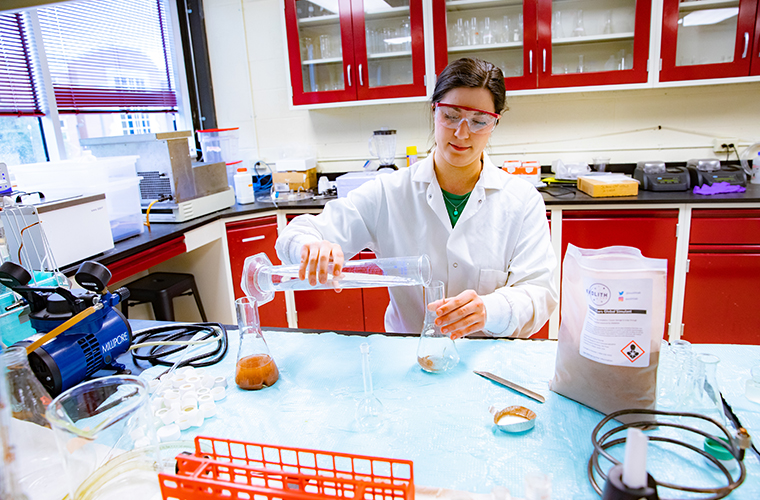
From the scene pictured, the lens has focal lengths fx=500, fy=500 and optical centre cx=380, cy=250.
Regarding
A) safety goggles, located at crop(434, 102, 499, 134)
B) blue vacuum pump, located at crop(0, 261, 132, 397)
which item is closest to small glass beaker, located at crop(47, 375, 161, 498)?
blue vacuum pump, located at crop(0, 261, 132, 397)

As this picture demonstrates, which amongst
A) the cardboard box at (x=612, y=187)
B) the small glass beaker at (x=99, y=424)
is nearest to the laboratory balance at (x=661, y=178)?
the cardboard box at (x=612, y=187)

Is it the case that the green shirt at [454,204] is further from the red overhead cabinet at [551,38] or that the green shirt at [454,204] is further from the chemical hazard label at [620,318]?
the red overhead cabinet at [551,38]

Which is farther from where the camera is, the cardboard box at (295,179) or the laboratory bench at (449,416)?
the cardboard box at (295,179)

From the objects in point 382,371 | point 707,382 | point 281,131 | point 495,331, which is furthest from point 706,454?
point 281,131

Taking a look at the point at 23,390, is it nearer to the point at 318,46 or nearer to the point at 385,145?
the point at 385,145

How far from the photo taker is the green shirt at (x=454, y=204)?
1.66 meters

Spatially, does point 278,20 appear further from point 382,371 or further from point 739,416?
point 739,416

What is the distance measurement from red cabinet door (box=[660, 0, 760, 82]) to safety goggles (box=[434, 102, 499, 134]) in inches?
79.4

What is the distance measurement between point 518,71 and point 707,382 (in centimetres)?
256

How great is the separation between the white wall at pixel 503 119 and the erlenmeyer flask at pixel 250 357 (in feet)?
8.66

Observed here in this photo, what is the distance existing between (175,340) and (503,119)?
2758 mm

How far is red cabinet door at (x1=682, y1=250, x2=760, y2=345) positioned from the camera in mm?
2562

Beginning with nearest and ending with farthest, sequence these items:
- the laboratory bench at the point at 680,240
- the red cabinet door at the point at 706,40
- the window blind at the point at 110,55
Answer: the laboratory bench at the point at 680,240
the red cabinet door at the point at 706,40
the window blind at the point at 110,55

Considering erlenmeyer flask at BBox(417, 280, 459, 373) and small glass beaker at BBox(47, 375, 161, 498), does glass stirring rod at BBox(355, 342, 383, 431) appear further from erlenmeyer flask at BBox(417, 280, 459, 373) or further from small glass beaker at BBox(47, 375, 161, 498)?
small glass beaker at BBox(47, 375, 161, 498)
